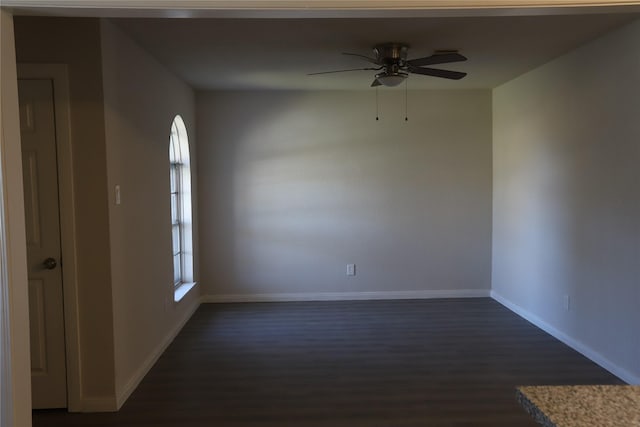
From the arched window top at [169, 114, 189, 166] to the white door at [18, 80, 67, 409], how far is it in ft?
6.75

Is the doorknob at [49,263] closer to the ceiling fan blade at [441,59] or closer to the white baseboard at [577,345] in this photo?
the ceiling fan blade at [441,59]

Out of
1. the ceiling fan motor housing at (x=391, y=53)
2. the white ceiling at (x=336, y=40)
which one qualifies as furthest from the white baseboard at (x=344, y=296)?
the ceiling fan motor housing at (x=391, y=53)

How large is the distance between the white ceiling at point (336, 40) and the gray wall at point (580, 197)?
0.24 metres

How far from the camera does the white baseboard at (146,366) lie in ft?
10.1

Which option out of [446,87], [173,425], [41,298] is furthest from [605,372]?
[41,298]

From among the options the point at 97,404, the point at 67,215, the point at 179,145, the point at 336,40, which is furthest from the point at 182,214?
the point at 336,40

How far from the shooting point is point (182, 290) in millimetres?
4875

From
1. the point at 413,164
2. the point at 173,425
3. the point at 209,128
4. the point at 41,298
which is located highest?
the point at 209,128

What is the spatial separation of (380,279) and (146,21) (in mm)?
3667

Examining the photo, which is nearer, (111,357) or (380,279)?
(111,357)

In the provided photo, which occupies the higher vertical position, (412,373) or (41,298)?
(41,298)

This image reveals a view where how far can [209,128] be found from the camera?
17.7 ft

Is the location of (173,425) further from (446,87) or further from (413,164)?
(446,87)

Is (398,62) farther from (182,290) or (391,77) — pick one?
(182,290)
